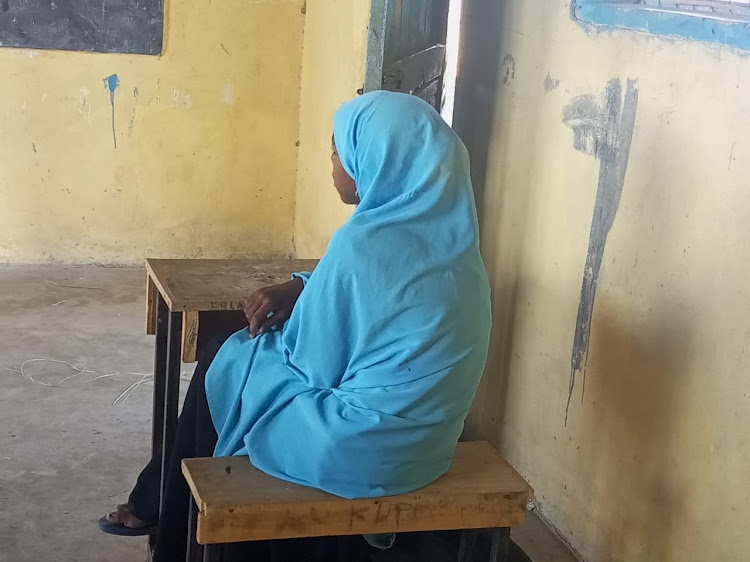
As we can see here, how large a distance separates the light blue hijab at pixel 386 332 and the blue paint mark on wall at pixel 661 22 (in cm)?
66

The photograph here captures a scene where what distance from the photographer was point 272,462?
177 centimetres

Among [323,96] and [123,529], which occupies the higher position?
[323,96]

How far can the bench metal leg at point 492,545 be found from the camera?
184cm

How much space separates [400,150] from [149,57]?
12.3ft

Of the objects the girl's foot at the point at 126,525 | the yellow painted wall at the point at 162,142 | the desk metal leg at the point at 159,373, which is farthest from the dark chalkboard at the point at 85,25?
the girl's foot at the point at 126,525

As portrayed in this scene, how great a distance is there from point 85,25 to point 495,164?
2892 millimetres

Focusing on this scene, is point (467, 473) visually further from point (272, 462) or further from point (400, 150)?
point (400, 150)

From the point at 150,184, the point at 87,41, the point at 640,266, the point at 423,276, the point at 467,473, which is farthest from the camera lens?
the point at 150,184

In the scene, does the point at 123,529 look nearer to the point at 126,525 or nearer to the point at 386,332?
the point at 126,525

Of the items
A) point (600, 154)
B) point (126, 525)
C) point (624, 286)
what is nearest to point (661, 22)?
point (600, 154)

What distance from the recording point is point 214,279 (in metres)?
2.38

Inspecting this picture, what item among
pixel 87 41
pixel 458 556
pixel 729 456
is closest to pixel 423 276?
pixel 458 556

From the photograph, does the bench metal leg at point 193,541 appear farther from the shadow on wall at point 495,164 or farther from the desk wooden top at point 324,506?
the shadow on wall at point 495,164

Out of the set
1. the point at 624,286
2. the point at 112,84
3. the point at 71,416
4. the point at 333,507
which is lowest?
the point at 71,416
